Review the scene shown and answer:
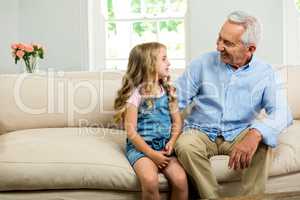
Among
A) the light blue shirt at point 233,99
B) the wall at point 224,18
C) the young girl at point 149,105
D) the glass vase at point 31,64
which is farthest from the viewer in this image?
the wall at point 224,18

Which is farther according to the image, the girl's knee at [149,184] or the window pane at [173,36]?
the window pane at [173,36]

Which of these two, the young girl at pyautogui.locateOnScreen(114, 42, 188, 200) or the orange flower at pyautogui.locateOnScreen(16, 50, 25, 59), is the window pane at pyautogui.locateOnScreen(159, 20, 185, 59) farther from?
the young girl at pyautogui.locateOnScreen(114, 42, 188, 200)

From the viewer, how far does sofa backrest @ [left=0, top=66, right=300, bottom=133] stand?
Result: 7.96 feet

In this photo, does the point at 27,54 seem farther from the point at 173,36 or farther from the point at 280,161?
the point at 280,161

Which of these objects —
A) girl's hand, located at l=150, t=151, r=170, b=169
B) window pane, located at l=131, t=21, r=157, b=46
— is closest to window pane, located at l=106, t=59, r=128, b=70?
window pane, located at l=131, t=21, r=157, b=46

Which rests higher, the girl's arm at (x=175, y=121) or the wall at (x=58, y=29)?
the wall at (x=58, y=29)

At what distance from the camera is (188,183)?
6.05 feet

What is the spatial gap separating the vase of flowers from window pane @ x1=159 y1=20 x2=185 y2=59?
1.13 meters

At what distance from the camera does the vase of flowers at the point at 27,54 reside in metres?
3.39

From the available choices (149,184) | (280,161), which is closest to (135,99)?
(149,184)

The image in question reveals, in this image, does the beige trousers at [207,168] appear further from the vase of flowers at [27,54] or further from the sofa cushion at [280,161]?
the vase of flowers at [27,54]

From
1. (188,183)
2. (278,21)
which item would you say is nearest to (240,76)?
(188,183)

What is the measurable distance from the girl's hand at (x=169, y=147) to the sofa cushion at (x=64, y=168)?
0.14m

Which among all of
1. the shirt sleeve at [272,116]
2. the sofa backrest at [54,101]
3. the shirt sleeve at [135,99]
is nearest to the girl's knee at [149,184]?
the shirt sleeve at [135,99]
